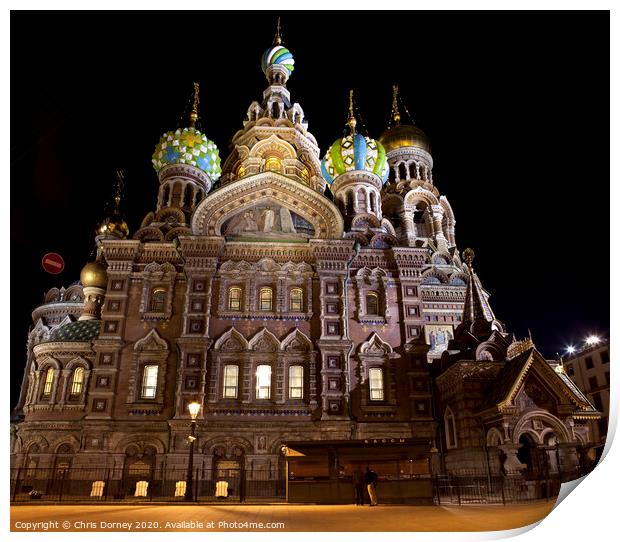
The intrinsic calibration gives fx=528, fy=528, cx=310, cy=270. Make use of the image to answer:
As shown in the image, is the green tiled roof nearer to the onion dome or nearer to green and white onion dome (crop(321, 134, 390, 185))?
green and white onion dome (crop(321, 134, 390, 185))

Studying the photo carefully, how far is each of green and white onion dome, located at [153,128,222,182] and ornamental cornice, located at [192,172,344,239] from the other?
6.85 metres

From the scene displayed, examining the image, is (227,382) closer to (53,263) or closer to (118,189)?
(53,263)

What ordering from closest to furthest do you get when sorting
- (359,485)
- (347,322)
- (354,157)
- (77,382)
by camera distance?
(359,485), (347,322), (77,382), (354,157)

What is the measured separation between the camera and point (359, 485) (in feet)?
43.7

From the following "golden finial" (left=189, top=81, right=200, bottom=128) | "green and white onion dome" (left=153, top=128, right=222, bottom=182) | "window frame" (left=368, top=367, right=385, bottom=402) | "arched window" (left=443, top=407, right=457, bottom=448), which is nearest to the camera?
"arched window" (left=443, top=407, right=457, bottom=448)

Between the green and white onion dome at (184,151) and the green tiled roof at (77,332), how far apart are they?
9.63 metres

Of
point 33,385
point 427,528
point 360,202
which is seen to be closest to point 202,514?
point 427,528

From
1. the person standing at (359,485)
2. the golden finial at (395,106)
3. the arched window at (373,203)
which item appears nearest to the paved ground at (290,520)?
the person standing at (359,485)

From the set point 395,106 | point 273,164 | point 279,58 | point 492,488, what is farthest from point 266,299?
point 395,106

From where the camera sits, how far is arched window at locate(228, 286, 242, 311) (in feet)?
69.0

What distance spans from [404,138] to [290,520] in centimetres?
3208

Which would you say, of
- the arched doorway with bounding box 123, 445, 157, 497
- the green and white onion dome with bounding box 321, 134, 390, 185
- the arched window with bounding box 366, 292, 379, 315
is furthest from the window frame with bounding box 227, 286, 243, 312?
the green and white onion dome with bounding box 321, 134, 390, 185

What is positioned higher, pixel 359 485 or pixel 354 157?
pixel 354 157
